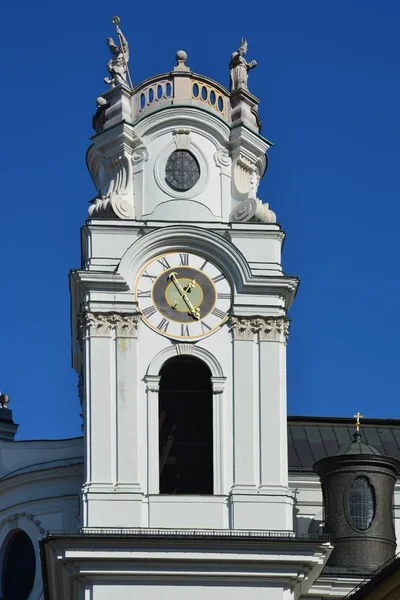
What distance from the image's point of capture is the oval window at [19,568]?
192ft

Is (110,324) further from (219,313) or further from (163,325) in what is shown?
(219,313)

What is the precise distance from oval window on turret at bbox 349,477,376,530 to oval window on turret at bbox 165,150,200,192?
766cm

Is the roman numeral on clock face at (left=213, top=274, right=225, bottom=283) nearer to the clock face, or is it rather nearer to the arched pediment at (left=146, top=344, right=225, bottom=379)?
the clock face

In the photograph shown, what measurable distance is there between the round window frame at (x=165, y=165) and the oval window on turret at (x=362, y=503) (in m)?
7.49

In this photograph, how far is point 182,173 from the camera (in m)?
54.1

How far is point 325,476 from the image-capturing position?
56.5 meters

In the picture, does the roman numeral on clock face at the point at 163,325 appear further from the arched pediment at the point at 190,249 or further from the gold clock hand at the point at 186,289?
the arched pediment at the point at 190,249

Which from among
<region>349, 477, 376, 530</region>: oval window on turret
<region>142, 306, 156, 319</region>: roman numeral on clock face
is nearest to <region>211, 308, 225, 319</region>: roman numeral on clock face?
<region>142, 306, 156, 319</region>: roman numeral on clock face

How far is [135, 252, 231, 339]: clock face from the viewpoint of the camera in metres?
52.8

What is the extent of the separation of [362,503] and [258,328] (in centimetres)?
542

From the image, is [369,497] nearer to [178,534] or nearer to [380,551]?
[380,551]

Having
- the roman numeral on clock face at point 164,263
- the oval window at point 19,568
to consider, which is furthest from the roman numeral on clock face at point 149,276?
the oval window at point 19,568

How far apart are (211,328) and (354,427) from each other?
9.69 meters

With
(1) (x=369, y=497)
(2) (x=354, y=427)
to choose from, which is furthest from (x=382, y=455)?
(2) (x=354, y=427)
